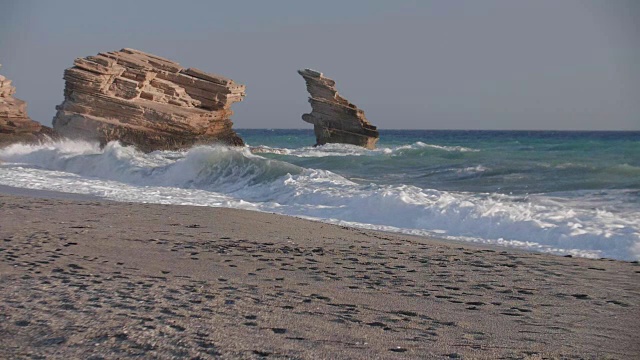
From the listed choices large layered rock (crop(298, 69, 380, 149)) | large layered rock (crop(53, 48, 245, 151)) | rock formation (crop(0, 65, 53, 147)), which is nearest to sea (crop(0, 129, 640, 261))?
rock formation (crop(0, 65, 53, 147))

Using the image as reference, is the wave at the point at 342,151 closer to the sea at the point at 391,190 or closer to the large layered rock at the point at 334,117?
the large layered rock at the point at 334,117

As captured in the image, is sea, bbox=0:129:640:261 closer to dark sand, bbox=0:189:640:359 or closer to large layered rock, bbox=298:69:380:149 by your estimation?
dark sand, bbox=0:189:640:359

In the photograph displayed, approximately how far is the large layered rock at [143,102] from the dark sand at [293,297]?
17574 millimetres

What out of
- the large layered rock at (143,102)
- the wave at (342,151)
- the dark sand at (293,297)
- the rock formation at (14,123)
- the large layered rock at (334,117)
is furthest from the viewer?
the large layered rock at (334,117)

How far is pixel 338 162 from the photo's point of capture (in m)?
25.6

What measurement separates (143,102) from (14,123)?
443cm

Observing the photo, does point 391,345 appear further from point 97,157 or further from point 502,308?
point 97,157

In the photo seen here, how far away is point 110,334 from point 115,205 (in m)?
8.09

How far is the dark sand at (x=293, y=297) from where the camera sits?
3965 millimetres

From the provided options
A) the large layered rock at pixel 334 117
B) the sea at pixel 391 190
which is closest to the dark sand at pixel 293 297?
the sea at pixel 391 190

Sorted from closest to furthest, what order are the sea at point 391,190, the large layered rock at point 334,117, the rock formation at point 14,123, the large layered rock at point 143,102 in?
the sea at point 391,190, the large layered rock at point 143,102, the rock formation at point 14,123, the large layered rock at point 334,117

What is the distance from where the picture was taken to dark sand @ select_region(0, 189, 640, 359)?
396 cm

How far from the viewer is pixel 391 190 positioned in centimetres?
1315

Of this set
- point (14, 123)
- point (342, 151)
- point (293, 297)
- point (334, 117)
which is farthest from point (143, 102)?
point (293, 297)
